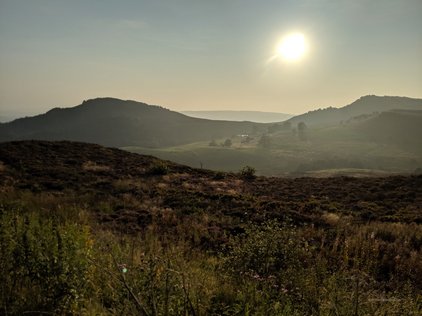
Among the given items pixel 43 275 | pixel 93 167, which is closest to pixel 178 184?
pixel 93 167

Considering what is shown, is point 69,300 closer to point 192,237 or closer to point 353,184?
point 192,237

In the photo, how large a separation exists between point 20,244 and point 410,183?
90.8 ft

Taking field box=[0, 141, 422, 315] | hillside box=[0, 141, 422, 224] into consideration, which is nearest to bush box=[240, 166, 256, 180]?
field box=[0, 141, 422, 315]

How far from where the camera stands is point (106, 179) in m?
21.9

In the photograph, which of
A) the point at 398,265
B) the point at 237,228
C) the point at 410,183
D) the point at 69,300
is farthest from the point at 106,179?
the point at 410,183

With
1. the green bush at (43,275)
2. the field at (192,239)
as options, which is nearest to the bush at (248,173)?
the field at (192,239)

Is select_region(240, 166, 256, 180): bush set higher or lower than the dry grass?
lower

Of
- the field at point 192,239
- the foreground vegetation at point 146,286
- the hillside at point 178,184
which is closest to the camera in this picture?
the foreground vegetation at point 146,286

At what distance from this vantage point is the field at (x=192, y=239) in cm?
418

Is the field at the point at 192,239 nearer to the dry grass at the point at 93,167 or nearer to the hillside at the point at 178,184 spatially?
the hillside at the point at 178,184

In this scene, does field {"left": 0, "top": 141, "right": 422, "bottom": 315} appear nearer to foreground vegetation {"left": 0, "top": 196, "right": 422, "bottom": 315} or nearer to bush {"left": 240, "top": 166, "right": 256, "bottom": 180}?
foreground vegetation {"left": 0, "top": 196, "right": 422, "bottom": 315}

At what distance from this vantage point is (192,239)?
37.5 ft

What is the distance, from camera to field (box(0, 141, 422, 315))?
418 cm

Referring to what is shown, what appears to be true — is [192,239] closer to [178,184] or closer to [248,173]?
[178,184]
